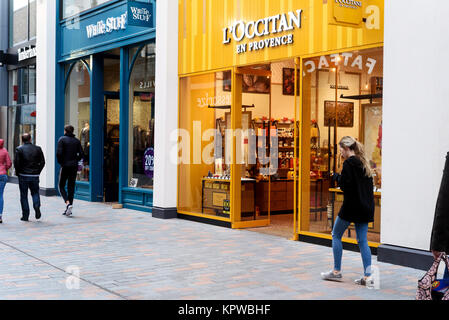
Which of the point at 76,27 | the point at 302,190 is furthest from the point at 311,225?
the point at 76,27

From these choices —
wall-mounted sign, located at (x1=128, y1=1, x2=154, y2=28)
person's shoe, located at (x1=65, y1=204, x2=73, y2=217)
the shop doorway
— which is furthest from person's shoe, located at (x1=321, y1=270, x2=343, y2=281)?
the shop doorway

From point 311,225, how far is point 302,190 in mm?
598

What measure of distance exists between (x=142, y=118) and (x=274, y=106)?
128 inches

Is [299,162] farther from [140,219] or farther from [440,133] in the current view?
[140,219]

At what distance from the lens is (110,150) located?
16172 millimetres

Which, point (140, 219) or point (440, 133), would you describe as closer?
point (440, 133)

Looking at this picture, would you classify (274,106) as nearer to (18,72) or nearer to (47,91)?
(47,91)

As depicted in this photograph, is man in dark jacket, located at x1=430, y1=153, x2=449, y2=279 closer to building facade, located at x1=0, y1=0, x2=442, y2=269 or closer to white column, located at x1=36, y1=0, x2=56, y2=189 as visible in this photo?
building facade, located at x1=0, y1=0, x2=442, y2=269

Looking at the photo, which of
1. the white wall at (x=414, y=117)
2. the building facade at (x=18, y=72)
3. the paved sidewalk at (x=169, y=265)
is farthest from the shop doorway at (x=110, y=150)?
the white wall at (x=414, y=117)

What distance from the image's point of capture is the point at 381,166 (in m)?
8.49

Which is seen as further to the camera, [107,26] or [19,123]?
[19,123]

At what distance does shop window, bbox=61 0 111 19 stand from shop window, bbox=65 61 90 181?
145 centimetres

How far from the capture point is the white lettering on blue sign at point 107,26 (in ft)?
46.8

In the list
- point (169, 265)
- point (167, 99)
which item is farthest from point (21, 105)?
point (169, 265)
